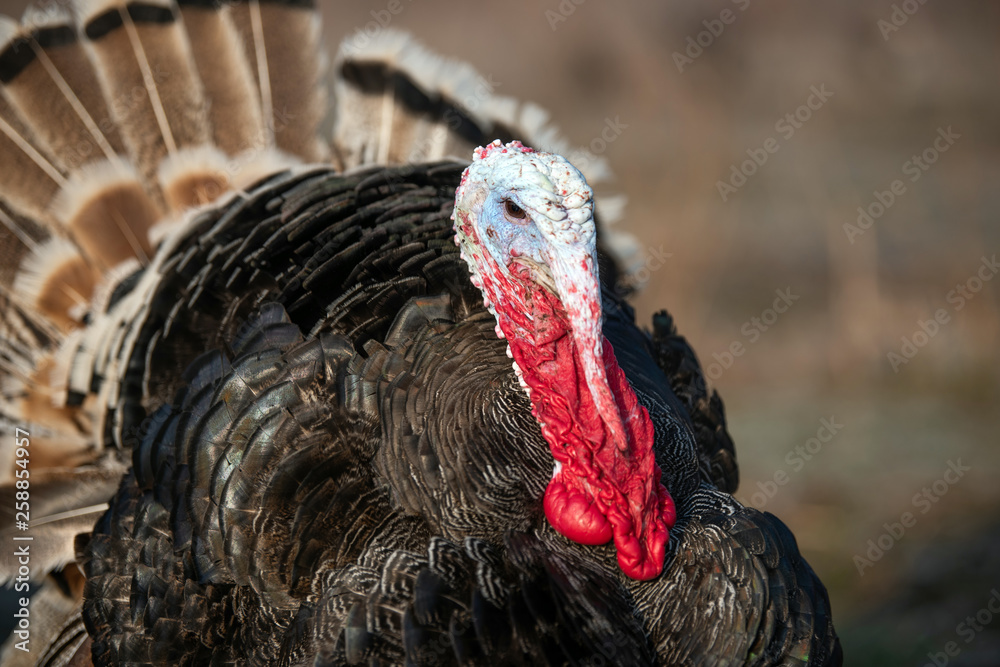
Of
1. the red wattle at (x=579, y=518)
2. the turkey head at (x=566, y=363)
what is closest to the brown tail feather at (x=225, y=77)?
the turkey head at (x=566, y=363)

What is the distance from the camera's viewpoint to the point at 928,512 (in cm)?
527

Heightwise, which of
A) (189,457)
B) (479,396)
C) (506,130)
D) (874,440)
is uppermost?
(506,130)

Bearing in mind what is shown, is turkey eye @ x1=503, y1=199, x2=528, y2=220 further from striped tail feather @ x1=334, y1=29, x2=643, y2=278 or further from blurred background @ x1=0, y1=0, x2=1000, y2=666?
blurred background @ x1=0, y1=0, x2=1000, y2=666

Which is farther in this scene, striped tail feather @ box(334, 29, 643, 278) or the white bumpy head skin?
striped tail feather @ box(334, 29, 643, 278)

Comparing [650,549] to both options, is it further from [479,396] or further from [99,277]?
[99,277]

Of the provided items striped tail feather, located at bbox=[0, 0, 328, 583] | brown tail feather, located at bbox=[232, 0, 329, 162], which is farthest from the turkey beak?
brown tail feather, located at bbox=[232, 0, 329, 162]

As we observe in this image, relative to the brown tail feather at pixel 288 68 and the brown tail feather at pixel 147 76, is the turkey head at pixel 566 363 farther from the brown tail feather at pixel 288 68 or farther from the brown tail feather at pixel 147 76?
the brown tail feather at pixel 147 76

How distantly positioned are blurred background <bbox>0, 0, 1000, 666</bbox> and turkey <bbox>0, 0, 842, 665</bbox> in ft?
8.39

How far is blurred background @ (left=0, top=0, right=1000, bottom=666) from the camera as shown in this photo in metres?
5.12

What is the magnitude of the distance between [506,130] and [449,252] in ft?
4.06

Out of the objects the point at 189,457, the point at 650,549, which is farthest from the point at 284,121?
the point at 650,549

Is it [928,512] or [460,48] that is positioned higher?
[460,48]

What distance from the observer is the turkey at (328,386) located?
1.98 meters

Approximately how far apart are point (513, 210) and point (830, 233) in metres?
6.51
